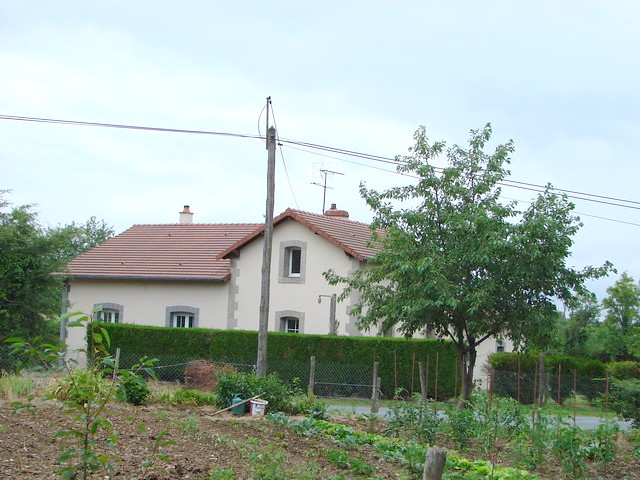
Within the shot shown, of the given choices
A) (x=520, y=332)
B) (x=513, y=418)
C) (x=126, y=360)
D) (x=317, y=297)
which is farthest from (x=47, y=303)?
(x=513, y=418)

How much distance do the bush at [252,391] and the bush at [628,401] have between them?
6.04 metres

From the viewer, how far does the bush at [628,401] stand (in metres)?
13.5

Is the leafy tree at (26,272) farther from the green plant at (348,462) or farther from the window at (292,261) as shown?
the green plant at (348,462)

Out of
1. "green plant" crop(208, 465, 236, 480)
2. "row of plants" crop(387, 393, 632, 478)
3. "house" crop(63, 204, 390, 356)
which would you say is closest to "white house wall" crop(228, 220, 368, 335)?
"house" crop(63, 204, 390, 356)

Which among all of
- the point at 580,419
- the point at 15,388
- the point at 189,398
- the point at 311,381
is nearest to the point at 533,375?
the point at 580,419

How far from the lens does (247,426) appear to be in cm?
1279

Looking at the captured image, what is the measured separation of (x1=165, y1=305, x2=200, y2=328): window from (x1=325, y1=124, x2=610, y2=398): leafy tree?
436 inches

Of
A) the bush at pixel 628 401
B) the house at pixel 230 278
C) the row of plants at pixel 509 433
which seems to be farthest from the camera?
the house at pixel 230 278

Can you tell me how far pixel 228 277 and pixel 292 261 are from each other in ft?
7.47

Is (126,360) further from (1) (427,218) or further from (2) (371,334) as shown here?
(1) (427,218)

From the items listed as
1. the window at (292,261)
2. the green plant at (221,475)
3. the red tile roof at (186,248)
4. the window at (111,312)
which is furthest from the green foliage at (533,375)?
the green plant at (221,475)

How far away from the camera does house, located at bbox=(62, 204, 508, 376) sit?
83.1 feet

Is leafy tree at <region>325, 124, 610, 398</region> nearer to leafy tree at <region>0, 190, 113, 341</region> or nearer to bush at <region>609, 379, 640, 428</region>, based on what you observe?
bush at <region>609, 379, 640, 428</region>

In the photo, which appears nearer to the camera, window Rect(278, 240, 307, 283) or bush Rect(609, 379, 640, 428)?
bush Rect(609, 379, 640, 428)
